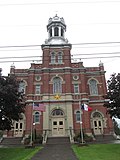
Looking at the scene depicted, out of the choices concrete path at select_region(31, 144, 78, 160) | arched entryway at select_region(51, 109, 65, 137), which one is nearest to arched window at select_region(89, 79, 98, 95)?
arched entryway at select_region(51, 109, 65, 137)

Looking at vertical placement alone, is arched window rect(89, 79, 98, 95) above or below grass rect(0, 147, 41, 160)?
above

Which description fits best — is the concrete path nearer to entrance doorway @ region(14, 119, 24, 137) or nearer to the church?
the church

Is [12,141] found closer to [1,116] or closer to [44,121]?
[44,121]

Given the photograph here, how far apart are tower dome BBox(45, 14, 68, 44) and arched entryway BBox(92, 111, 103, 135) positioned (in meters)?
14.7

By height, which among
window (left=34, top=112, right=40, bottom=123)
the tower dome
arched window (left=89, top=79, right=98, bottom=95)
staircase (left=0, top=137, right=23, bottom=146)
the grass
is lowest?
the grass

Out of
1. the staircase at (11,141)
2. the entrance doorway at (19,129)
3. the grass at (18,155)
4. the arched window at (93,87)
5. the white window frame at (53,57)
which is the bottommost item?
the grass at (18,155)

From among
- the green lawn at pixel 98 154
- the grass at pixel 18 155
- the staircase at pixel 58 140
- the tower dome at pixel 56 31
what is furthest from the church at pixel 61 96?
the green lawn at pixel 98 154

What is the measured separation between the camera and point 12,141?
105 ft

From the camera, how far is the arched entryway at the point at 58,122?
33.0 metres

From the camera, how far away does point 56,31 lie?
42375 mm

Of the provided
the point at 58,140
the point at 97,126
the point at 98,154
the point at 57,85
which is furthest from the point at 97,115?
the point at 98,154

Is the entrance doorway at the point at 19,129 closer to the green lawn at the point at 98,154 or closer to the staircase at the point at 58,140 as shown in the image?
the staircase at the point at 58,140

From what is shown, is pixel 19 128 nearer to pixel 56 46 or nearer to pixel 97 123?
pixel 97 123

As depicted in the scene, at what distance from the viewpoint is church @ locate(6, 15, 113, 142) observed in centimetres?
3300
